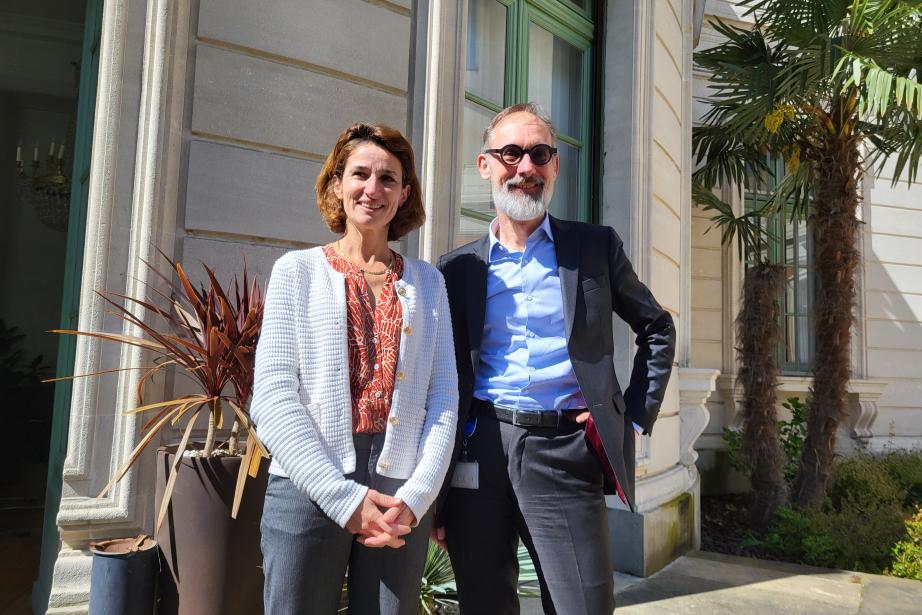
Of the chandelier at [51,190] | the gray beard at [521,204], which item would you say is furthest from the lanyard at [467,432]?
the chandelier at [51,190]

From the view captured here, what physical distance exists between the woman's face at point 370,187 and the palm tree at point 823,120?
5.31 meters

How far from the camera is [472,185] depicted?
4211 mm

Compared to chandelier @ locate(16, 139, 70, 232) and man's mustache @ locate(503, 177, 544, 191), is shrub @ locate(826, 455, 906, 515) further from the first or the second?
chandelier @ locate(16, 139, 70, 232)

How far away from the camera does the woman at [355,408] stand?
1596 mm

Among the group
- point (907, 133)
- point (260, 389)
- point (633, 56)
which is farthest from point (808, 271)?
point (260, 389)

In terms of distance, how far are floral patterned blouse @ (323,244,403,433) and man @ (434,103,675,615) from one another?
0.30m

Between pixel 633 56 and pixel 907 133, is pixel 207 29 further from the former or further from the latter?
pixel 907 133

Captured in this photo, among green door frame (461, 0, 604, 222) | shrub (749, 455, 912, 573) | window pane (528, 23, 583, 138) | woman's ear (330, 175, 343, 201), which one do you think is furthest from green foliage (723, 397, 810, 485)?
woman's ear (330, 175, 343, 201)

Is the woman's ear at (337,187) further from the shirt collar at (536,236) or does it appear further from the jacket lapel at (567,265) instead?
the jacket lapel at (567,265)

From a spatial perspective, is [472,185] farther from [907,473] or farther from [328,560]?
[907,473]

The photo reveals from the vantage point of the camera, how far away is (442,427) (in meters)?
1.78

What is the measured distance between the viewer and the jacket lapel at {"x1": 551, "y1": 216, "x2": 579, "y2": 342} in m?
→ 1.98

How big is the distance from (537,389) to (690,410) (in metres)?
4.31

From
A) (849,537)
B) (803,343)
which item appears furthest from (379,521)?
(803,343)
